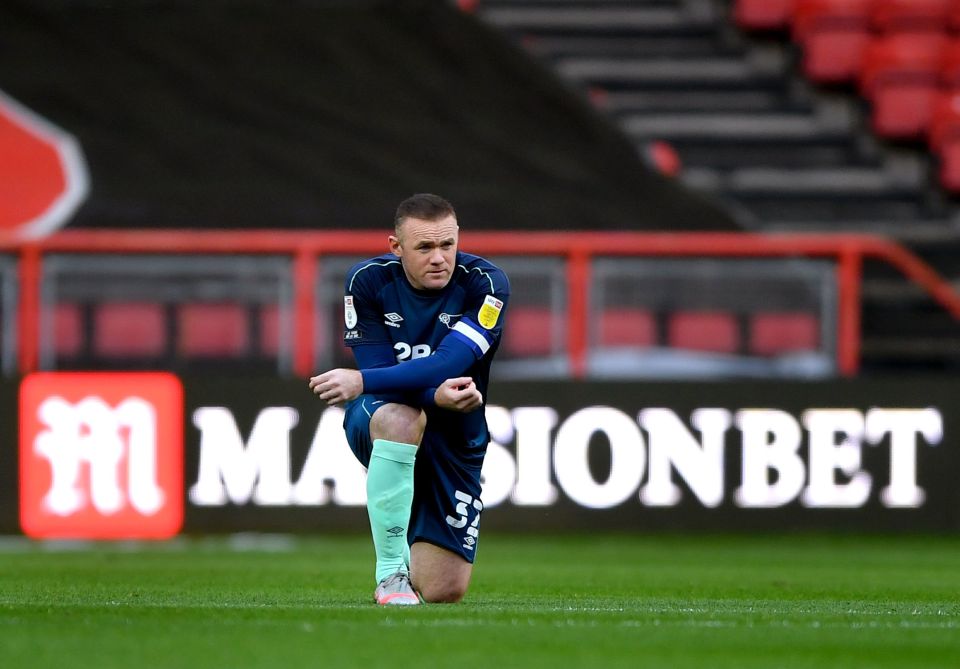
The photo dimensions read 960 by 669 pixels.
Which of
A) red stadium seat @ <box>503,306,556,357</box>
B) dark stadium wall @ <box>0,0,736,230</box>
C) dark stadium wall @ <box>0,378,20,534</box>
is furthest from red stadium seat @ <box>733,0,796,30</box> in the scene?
dark stadium wall @ <box>0,378,20,534</box>

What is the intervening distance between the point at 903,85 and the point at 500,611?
8.67m

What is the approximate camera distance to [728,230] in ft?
38.6

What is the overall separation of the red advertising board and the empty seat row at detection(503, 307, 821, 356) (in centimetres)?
196

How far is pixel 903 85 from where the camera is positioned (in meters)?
12.9

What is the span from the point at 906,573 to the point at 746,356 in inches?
84.7

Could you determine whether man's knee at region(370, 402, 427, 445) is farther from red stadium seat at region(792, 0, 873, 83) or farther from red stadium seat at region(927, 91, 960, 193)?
red stadium seat at region(792, 0, 873, 83)

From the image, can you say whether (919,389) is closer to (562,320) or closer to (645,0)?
(562,320)

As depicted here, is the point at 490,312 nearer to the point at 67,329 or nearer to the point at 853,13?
the point at 67,329

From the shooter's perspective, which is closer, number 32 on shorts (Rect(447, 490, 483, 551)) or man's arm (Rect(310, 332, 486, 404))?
man's arm (Rect(310, 332, 486, 404))

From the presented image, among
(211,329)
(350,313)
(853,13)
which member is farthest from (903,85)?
(350,313)

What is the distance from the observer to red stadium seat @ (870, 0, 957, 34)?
13266mm

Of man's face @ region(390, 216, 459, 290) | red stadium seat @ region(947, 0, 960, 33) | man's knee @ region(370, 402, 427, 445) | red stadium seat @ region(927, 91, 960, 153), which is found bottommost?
man's knee @ region(370, 402, 427, 445)

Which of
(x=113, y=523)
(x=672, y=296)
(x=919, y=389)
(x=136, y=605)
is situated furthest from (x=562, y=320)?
(x=136, y=605)

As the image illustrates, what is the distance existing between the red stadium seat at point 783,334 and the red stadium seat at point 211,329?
2.87 meters
